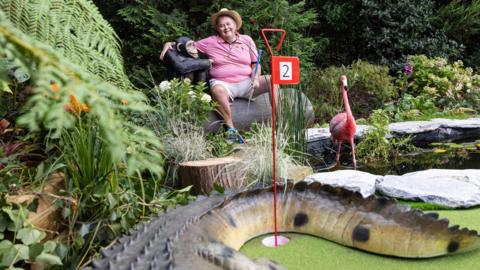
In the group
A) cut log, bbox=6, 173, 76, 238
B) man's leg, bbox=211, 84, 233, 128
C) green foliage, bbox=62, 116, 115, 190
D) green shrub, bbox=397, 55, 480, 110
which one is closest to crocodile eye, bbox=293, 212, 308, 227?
green foliage, bbox=62, 116, 115, 190

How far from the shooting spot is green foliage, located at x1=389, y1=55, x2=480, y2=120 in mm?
6207

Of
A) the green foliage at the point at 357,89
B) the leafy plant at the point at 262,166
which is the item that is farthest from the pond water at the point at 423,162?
the green foliage at the point at 357,89

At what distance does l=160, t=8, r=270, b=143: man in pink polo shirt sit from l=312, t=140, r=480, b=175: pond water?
0.99 meters

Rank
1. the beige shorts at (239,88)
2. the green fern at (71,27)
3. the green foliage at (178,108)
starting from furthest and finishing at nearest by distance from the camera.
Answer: the beige shorts at (239,88), the green foliage at (178,108), the green fern at (71,27)

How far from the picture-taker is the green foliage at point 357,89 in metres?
6.20

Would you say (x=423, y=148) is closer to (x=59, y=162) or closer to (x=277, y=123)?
(x=277, y=123)

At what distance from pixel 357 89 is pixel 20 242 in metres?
5.61

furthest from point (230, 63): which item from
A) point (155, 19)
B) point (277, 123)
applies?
point (155, 19)

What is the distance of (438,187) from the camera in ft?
8.89

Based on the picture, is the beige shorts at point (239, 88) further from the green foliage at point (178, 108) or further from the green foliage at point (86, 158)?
the green foliage at point (86, 158)

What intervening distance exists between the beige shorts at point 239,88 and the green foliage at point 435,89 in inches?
101

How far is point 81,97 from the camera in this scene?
0.47 m

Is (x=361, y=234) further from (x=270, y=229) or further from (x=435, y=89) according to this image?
(x=435, y=89)

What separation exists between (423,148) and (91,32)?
380 centimetres
